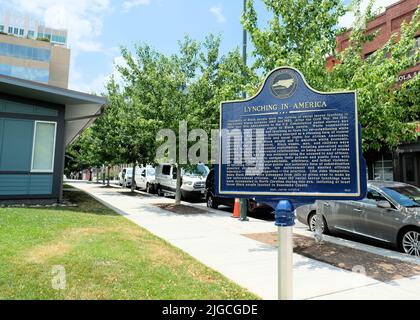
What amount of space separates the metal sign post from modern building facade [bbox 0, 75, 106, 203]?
10.8 m

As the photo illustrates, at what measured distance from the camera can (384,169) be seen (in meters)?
21.5

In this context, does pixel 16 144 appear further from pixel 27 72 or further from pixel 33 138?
pixel 27 72

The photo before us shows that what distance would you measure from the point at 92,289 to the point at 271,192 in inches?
104

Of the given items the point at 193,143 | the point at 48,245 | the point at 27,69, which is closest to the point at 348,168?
the point at 48,245

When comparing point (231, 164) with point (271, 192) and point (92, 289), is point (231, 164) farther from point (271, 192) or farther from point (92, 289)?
point (92, 289)

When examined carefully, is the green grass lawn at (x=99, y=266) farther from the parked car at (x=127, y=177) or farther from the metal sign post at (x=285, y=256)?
the parked car at (x=127, y=177)

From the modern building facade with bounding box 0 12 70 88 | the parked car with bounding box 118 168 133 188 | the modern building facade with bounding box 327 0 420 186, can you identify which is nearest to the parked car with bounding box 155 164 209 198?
the parked car with bounding box 118 168 133 188

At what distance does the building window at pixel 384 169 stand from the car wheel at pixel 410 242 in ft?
50.6

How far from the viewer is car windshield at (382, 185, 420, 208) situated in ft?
23.8

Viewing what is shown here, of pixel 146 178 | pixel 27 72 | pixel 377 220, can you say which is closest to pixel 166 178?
pixel 146 178

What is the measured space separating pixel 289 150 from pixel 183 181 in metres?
15.0

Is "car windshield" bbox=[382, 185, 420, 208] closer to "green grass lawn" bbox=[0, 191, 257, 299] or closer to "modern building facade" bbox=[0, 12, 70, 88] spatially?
"green grass lawn" bbox=[0, 191, 257, 299]

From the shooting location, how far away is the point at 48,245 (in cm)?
637

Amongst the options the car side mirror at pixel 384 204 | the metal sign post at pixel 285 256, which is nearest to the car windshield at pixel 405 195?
the car side mirror at pixel 384 204
